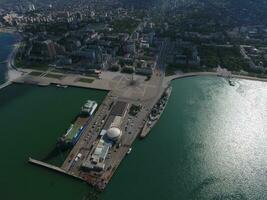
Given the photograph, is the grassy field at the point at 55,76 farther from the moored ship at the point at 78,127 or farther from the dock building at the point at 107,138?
the dock building at the point at 107,138

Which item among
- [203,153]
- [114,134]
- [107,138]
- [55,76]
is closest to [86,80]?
[55,76]

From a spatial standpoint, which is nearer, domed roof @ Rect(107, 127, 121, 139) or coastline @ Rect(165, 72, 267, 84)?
domed roof @ Rect(107, 127, 121, 139)

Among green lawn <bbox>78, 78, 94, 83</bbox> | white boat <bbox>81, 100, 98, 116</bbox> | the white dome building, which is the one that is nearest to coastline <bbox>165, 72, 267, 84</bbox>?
green lawn <bbox>78, 78, 94, 83</bbox>

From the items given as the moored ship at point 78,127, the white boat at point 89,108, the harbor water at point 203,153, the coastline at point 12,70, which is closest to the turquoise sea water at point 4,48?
the coastline at point 12,70

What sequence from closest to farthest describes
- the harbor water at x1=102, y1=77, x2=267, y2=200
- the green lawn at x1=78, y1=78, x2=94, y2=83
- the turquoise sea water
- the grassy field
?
the harbor water at x1=102, y1=77, x2=267, y2=200 < the green lawn at x1=78, y1=78, x2=94, y2=83 < the grassy field < the turquoise sea water

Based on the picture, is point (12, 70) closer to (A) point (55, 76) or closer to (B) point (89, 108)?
(A) point (55, 76)

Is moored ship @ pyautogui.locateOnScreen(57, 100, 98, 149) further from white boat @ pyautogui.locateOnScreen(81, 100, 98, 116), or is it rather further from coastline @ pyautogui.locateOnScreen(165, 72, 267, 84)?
coastline @ pyautogui.locateOnScreen(165, 72, 267, 84)

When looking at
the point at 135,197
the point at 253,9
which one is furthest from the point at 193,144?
the point at 253,9
